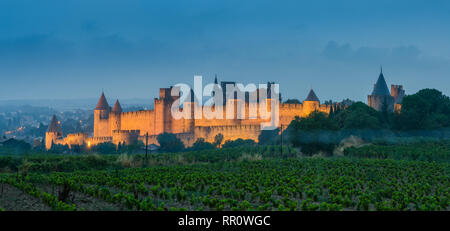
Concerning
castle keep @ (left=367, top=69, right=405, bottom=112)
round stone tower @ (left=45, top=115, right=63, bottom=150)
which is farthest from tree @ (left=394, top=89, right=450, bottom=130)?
round stone tower @ (left=45, top=115, right=63, bottom=150)

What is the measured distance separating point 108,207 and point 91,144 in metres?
44.7

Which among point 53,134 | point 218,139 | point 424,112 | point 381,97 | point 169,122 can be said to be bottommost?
point 218,139

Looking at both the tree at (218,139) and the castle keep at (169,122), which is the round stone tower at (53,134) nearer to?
the castle keep at (169,122)

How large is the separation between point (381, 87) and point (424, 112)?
1672 centimetres

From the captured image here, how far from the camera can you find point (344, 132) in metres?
37.4

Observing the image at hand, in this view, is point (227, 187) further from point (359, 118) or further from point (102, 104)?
point (102, 104)

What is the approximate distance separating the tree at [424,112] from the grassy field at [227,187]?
57.6 feet

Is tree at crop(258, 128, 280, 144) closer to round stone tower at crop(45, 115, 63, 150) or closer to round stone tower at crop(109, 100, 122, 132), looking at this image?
round stone tower at crop(109, 100, 122, 132)

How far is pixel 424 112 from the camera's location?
142ft

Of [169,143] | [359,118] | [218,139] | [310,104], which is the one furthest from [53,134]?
[359,118]

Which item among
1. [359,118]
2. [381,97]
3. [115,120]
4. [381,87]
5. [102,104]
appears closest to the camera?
[359,118]
